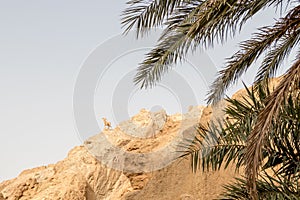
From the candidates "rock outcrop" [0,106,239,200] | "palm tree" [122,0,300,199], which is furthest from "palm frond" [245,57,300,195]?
"rock outcrop" [0,106,239,200]

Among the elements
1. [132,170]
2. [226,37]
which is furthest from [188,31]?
[132,170]

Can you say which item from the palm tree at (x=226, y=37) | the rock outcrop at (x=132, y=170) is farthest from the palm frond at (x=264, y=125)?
the rock outcrop at (x=132, y=170)

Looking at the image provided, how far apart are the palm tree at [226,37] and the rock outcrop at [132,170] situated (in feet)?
36.8

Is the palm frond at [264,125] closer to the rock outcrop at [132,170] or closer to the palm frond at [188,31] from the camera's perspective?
the palm frond at [188,31]

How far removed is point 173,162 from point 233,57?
15.2m

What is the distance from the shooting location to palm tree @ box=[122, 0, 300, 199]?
19.5 feet

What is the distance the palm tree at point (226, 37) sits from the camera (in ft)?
19.5

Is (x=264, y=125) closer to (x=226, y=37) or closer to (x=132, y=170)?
(x=226, y=37)

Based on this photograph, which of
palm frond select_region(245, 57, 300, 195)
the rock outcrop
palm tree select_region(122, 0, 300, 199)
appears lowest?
palm frond select_region(245, 57, 300, 195)

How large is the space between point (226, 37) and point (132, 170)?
19789 millimetres

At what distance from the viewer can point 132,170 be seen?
26453 mm

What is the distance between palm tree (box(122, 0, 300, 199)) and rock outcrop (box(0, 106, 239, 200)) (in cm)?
1121

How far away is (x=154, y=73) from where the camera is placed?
306 inches

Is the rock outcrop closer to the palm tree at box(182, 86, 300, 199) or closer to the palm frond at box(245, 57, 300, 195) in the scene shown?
the palm tree at box(182, 86, 300, 199)
